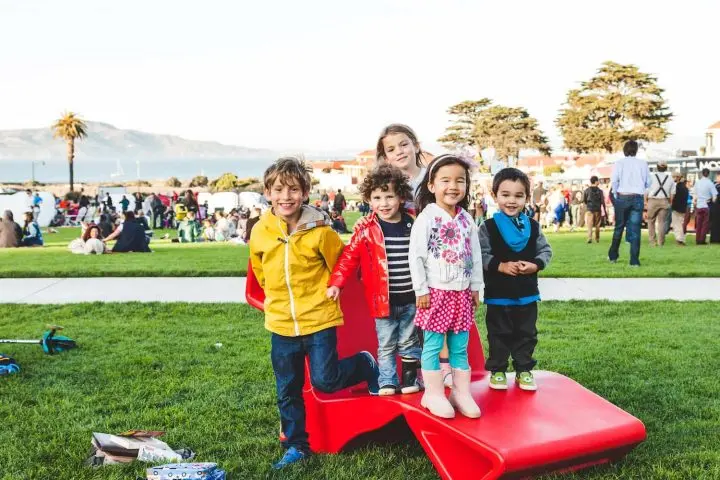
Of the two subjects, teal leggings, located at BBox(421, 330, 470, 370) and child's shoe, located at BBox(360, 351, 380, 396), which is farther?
child's shoe, located at BBox(360, 351, 380, 396)

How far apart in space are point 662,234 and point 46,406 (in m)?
14.0

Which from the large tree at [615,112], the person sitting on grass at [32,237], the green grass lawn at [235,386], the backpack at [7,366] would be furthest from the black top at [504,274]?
the large tree at [615,112]

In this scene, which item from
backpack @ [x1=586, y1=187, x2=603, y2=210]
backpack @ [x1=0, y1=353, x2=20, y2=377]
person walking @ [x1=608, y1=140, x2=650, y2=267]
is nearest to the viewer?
backpack @ [x1=0, y1=353, x2=20, y2=377]

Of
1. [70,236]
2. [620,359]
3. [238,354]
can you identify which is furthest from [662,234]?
[70,236]

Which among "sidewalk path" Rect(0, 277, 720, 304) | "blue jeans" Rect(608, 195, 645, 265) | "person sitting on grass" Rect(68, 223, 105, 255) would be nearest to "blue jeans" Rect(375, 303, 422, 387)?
"sidewalk path" Rect(0, 277, 720, 304)

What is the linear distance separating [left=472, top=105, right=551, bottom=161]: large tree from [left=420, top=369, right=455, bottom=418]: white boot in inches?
3284

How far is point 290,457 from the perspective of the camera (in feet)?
12.8

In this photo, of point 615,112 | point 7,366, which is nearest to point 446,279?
point 7,366

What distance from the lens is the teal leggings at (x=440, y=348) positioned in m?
3.65

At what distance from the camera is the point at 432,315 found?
3.62 m

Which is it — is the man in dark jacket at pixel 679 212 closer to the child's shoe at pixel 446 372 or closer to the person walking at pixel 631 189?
the person walking at pixel 631 189

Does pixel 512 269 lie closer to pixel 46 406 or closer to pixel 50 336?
pixel 46 406

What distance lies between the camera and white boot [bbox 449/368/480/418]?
3553mm

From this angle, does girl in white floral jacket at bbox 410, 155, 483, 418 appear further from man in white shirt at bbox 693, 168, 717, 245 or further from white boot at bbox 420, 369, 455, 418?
man in white shirt at bbox 693, 168, 717, 245
